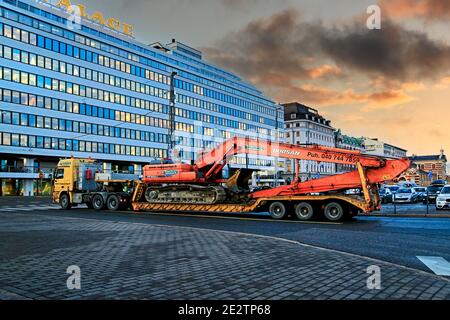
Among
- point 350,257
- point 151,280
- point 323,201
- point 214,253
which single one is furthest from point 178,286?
point 323,201

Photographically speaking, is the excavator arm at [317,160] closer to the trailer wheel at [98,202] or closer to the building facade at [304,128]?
the trailer wheel at [98,202]

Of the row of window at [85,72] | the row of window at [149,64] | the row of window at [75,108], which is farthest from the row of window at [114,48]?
the row of window at [75,108]

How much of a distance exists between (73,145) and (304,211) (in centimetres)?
5113

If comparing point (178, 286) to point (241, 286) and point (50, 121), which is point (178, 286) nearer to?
point (241, 286)

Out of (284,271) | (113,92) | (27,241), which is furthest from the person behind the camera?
(113,92)

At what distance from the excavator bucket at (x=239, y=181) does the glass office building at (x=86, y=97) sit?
80.8 feet

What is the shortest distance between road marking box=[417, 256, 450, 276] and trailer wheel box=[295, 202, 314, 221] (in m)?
8.90

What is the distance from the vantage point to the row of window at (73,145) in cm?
5331

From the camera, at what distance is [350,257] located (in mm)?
7758

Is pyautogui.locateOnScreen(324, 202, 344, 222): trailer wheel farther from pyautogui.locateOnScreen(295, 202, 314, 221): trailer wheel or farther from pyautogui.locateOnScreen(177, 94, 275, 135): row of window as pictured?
pyautogui.locateOnScreen(177, 94, 275, 135): row of window

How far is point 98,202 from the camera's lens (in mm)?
25344

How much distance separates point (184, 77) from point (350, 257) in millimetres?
75957

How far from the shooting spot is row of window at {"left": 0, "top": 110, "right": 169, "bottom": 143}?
2101 inches

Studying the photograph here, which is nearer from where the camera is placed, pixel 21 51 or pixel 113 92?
pixel 21 51
